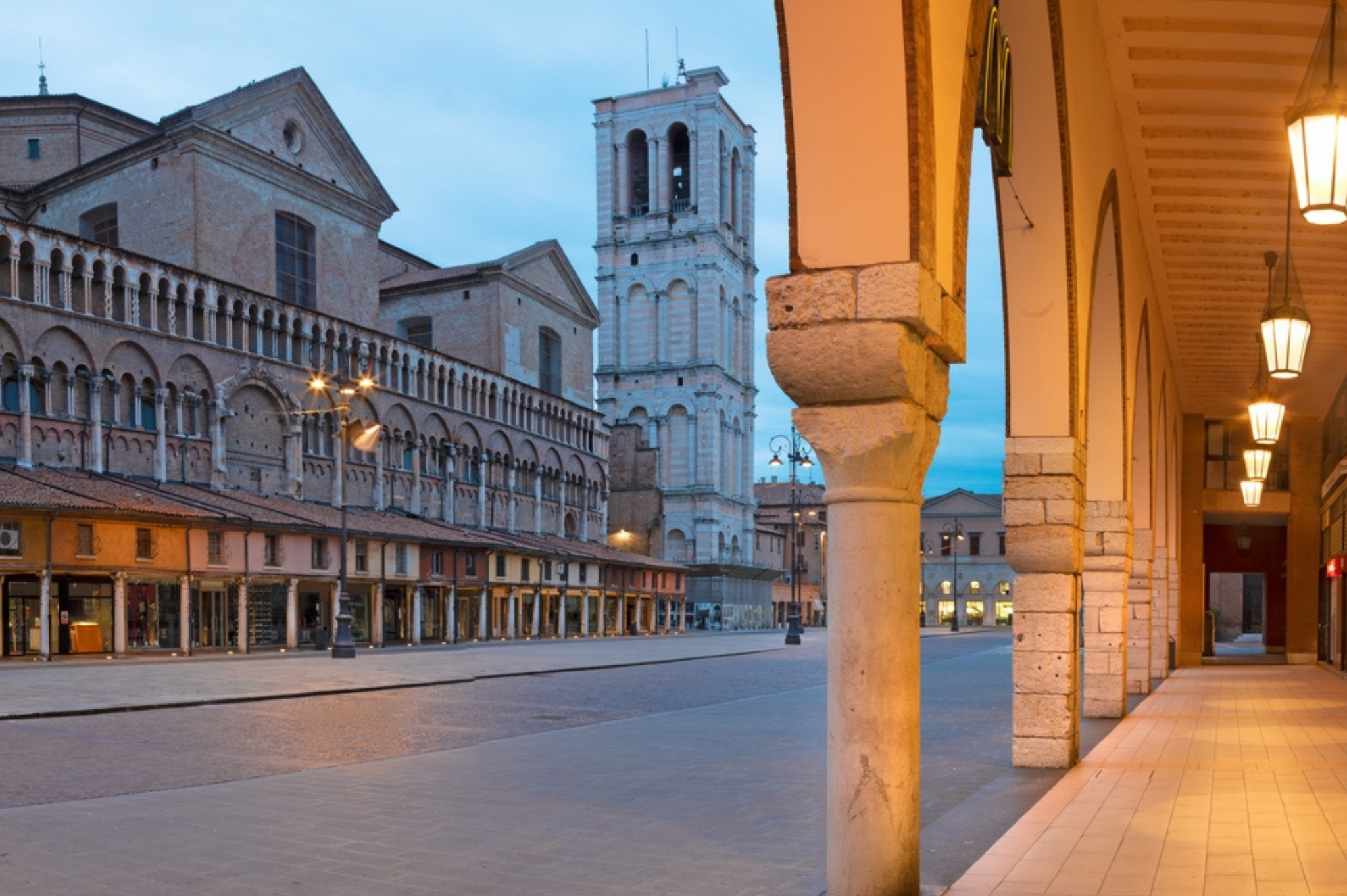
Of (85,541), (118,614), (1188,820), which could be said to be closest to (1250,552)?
(118,614)

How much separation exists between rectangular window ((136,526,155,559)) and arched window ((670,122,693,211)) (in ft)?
175

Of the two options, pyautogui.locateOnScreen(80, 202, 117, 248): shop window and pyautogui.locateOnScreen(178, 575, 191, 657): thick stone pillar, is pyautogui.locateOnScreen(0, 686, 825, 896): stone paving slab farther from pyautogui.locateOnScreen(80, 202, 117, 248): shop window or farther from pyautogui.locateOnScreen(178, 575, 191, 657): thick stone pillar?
pyautogui.locateOnScreen(80, 202, 117, 248): shop window

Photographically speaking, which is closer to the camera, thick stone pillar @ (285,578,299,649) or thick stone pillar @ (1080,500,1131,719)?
thick stone pillar @ (1080,500,1131,719)

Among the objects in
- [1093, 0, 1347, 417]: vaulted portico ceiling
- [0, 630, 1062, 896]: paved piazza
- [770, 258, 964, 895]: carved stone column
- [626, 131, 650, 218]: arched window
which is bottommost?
[0, 630, 1062, 896]: paved piazza

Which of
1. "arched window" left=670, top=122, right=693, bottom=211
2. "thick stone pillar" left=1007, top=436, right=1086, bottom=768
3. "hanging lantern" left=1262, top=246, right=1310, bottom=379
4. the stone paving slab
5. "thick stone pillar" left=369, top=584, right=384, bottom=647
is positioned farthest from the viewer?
"arched window" left=670, top=122, right=693, bottom=211

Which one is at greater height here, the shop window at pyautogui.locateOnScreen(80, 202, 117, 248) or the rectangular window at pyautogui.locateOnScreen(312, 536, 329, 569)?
the shop window at pyautogui.locateOnScreen(80, 202, 117, 248)

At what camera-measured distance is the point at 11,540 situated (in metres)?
29.8

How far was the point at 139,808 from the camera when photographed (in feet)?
29.6

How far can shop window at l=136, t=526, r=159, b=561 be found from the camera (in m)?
32.8

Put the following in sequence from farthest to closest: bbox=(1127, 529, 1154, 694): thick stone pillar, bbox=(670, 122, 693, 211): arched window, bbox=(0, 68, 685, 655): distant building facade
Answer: bbox=(670, 122, 693, 211): arched window → bbox=(0, 68, 685, 655): distant building facade → bbox=(1127, 529, 1154, 694): thick stone pillar

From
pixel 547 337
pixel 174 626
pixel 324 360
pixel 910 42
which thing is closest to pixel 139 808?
pixel 910 42

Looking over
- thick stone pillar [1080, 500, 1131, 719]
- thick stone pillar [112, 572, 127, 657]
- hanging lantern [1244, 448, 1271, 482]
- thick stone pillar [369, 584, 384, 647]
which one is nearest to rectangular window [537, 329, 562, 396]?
thick stone pillar [369, 584, 384, 647]

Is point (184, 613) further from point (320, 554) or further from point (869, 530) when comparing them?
point (869, 530)

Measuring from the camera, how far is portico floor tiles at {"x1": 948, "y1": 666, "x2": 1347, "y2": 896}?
6371 millimetres
